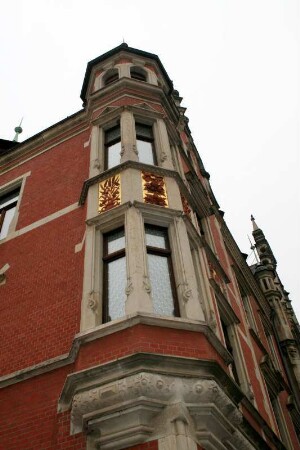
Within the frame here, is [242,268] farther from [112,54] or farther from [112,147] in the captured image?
[112,54]

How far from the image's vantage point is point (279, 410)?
635 inches

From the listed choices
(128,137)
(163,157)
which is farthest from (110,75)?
(163,157)

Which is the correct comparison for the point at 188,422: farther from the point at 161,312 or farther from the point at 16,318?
the point at 16,318

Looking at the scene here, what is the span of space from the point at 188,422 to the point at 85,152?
9642 mm

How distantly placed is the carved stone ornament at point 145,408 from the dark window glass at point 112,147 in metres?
7.13

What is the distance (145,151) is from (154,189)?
7.92 feet

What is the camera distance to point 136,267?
8.88 metres

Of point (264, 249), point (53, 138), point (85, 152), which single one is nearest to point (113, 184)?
point (85, 152)

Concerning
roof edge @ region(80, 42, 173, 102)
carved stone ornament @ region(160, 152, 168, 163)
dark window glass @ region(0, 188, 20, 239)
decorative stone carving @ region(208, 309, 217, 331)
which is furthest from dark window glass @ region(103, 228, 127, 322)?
roof edge @ region(80, 42, 173, 102)

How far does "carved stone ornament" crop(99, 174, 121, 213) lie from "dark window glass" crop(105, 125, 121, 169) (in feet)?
4.35

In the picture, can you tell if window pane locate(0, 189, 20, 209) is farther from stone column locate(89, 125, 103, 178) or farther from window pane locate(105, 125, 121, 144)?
window pane locate(105, 125, 121, 144)

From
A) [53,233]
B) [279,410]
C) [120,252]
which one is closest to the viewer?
[120,252]

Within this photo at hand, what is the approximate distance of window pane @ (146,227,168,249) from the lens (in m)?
10.1

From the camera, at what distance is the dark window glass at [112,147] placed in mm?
12992
